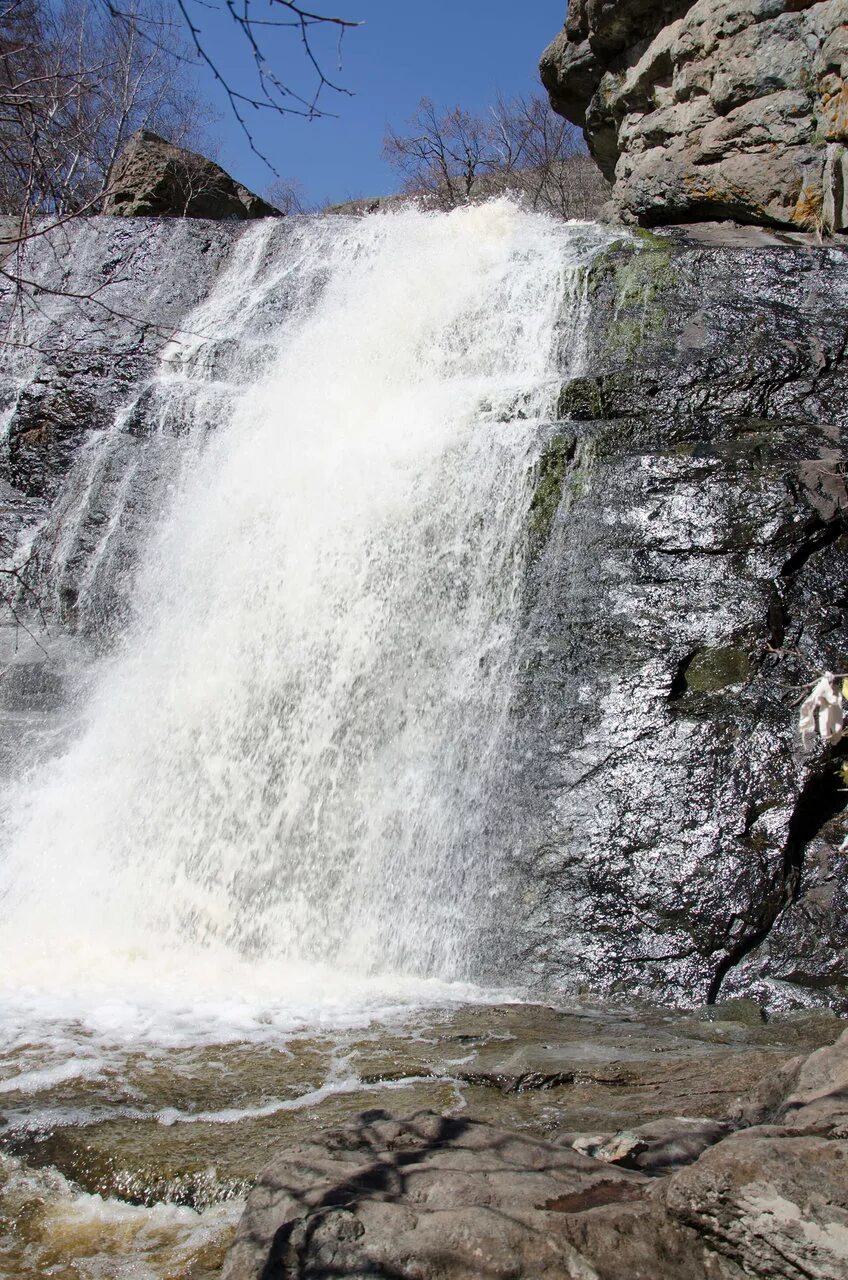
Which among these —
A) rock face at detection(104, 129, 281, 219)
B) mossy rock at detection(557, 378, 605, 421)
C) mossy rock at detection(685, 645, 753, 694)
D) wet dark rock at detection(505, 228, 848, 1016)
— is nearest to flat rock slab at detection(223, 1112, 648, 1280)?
wet dark rock at detection(505, 228, 848, 1016)

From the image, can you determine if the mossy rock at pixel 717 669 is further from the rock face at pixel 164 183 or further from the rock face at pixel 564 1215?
the rock face at pixel 164 183

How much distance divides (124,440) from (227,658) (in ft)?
12.4

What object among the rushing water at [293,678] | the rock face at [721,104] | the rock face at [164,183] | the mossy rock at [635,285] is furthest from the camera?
the rock face at [164,183]

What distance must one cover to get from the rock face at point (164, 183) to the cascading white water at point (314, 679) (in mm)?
5960

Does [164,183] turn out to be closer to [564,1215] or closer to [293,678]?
[293,678]

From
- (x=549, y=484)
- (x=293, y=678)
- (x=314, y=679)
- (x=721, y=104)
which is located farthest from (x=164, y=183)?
(x=314, y=679)

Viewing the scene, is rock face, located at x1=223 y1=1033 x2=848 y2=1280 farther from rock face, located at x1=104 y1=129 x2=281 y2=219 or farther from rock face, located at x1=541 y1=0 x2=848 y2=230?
rock face, located at x1=104 y1=129 x2=281 y2=219

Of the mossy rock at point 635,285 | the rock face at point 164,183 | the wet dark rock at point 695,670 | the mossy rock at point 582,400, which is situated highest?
the rock face at point 164,183

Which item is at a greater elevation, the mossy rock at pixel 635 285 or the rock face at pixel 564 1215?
the mossy rock at pixel 635 285

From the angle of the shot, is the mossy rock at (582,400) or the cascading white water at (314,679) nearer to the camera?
the cascading white water at (314,679)

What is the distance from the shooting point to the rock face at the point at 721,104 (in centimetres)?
1103

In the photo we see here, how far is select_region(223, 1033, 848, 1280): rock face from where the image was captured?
87.7 inches

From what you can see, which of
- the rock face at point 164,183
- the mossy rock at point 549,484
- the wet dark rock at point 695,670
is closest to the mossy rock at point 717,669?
the wet dark rock at point 695,670

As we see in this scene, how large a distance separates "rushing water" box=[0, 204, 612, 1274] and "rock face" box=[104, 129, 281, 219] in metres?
5.36
